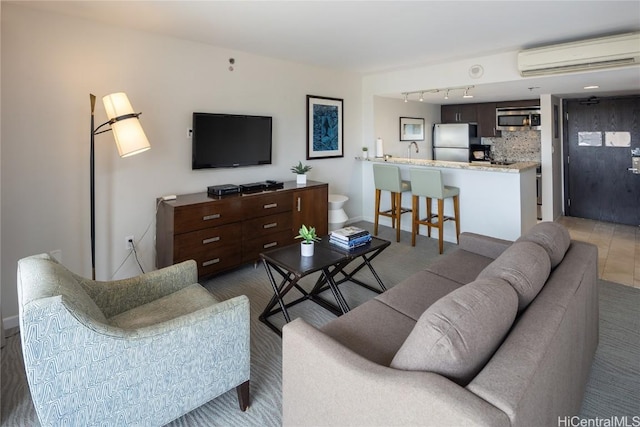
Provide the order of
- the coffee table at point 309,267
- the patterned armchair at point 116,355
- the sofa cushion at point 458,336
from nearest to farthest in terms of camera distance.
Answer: the sofa cushion at point 458,336, the patterned armchair at point 116,355, the coffee table at point 309,267

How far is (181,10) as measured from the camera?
2777mm

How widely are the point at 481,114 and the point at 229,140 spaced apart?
16.6ft

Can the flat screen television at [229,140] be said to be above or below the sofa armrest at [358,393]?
above

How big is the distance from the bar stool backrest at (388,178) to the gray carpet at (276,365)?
1.53 meters

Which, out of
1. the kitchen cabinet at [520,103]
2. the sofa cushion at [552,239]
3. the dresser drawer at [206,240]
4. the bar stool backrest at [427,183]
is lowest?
the dresser drawer at [206,240]

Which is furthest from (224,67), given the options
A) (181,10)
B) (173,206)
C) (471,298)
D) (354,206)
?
(471,298)

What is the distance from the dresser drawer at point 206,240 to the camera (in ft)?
10.5

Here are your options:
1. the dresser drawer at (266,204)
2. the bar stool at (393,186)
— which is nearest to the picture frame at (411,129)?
the bar stool at (393,186)

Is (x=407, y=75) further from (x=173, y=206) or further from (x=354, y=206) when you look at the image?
(x=173, y=206)

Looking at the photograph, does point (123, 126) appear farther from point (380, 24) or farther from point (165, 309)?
point (380, 24)

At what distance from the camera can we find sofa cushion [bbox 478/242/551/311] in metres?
1.54

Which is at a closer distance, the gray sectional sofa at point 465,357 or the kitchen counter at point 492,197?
the gray sectional sofa at point 465,357

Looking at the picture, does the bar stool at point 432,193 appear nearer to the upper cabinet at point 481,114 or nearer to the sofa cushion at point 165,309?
the upper cabinet at point 481,114

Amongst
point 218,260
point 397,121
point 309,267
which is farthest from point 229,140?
point 397,121
